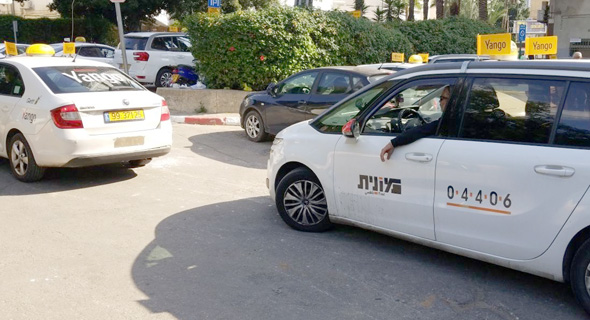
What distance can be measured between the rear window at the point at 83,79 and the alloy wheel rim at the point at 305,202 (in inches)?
133

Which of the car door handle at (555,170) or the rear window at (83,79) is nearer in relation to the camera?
the car door handle at (555,170)

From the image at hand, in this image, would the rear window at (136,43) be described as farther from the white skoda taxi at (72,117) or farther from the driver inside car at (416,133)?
the driver inside car at (416,133)

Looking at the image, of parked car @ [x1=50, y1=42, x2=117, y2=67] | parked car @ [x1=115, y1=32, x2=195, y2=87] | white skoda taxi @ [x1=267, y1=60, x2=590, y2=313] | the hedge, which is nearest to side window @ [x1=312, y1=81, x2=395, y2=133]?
white skoda taxi @ [x1=267, y1=60, x2=590, y2=313]

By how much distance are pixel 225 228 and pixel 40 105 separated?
3180mm

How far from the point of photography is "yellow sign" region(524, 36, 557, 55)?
279 inches

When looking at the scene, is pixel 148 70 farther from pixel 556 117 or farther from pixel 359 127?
pixel 556 117

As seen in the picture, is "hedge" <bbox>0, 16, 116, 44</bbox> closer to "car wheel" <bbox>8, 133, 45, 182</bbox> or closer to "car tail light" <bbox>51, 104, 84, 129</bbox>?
"car wheel" <bbox>8, 133, 45, 182</bbox>

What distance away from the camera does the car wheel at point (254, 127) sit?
11906 mm

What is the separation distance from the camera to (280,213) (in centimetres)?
643

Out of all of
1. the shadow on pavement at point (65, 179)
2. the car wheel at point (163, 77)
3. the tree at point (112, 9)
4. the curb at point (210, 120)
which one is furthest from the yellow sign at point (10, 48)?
the tree at point (112, 9)

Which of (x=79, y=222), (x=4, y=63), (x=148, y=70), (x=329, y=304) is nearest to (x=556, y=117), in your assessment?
(x=329, y=304)

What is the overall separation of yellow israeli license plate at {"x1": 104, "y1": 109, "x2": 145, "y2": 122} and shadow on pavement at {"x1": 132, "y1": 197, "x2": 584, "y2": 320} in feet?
7.08

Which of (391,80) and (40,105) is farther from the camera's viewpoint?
(40,105)

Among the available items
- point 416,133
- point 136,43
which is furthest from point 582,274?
point 136,43
